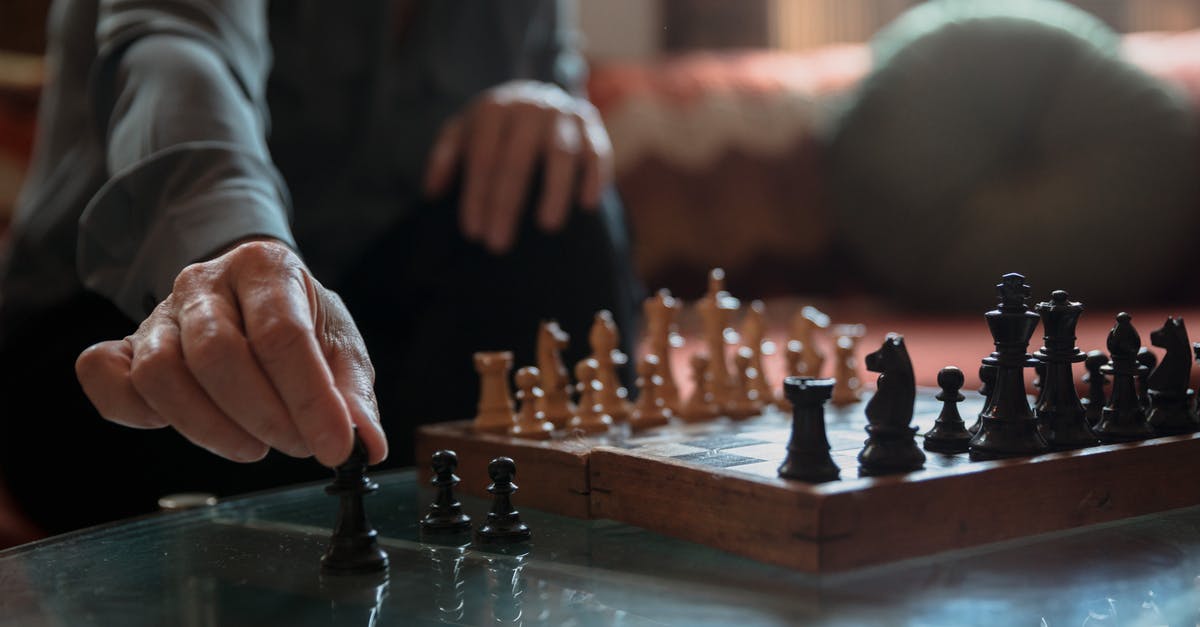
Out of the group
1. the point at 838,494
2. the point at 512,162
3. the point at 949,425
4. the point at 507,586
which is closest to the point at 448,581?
the point at 507,586

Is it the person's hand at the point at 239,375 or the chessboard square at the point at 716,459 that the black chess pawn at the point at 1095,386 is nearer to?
the chessboard square at the point at 716,459

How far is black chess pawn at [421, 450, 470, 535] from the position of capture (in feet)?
3.17

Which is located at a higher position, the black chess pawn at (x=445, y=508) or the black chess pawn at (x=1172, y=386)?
the black chess pawn at (x=1172, y=386)

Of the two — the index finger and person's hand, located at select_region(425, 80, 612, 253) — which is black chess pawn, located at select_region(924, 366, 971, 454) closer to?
the index finger

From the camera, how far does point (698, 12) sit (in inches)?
153

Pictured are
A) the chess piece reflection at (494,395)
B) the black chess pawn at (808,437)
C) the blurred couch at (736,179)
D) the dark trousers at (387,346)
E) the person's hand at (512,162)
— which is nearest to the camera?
the black chess pawn at (808,437)

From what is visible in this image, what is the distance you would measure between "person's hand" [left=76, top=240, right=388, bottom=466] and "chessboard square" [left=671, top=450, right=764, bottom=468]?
0.84 feet

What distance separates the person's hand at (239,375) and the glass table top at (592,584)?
101 mm

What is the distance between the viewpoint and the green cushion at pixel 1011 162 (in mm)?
2623

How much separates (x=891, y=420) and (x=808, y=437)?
0.07m

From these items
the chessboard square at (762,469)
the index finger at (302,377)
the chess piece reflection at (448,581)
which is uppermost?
the index finger at (302,377)

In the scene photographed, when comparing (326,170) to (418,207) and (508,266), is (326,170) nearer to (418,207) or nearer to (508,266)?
(418,207)

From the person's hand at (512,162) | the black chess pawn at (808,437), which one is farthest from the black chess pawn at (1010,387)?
the person's hand at (512,162)

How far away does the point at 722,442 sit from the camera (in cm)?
108
